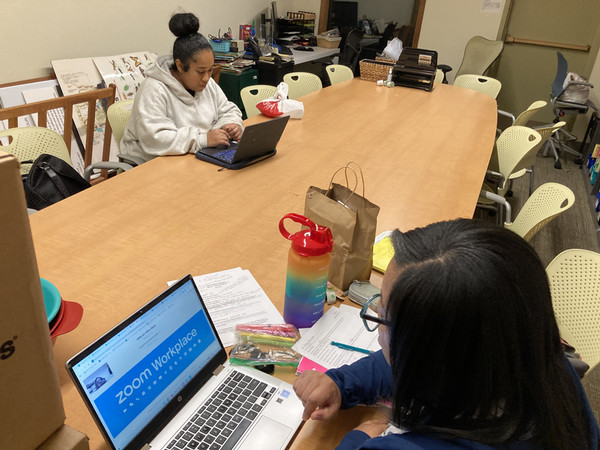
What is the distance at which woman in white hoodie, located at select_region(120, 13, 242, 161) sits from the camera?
205 cm

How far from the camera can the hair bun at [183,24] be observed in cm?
204

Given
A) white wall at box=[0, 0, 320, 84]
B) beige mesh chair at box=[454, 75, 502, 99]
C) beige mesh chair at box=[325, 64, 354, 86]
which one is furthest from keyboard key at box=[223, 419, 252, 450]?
beige mesh chair at box=[454, 75, 502, 99]

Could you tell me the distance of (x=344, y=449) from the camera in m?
0.75

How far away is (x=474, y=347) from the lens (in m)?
0.56

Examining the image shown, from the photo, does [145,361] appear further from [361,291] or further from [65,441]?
[361,291]

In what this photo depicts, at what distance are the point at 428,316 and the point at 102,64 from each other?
3.55 meters

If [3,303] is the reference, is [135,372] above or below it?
below

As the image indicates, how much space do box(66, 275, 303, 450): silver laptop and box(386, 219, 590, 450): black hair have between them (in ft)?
1.02

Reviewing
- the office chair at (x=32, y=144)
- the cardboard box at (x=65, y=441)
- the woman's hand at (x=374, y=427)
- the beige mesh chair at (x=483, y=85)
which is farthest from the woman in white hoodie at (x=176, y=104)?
the beige mesh chair at (x=483, y=85)

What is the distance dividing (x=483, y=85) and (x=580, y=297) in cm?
333

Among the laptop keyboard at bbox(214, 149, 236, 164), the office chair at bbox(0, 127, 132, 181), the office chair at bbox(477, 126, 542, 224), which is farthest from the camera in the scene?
the office chair at bbox(477, 126, 542, 224)

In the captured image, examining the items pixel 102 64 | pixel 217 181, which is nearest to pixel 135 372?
pixel 217 181

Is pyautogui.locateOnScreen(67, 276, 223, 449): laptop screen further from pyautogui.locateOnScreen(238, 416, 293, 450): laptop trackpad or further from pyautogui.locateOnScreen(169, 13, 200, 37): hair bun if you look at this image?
pyautogui.locateOnScreen(169, 13, 200, 37): hair bun

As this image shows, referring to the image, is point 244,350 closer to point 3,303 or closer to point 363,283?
point 363,283
